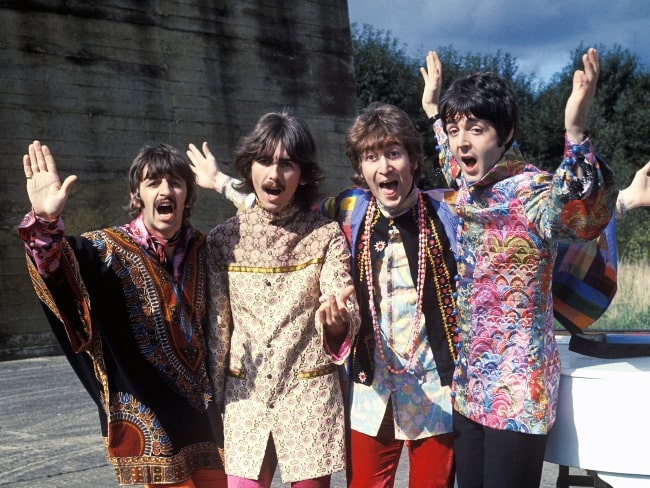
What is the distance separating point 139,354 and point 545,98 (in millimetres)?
27572

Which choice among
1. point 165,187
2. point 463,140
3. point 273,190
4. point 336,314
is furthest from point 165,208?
point 463,140

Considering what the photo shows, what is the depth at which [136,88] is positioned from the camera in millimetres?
10477

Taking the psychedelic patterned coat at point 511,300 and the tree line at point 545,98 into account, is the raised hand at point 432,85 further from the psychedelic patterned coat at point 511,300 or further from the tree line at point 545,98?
the tree line at point 545,98

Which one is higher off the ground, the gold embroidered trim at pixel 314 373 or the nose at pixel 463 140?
the nose at pixel 463 140

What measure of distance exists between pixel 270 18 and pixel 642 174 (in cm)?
934

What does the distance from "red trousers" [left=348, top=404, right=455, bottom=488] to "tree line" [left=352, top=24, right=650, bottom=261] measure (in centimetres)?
2068

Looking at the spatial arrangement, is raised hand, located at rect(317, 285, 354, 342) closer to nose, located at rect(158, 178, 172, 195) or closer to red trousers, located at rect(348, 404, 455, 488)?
red trousers, located at rect(348, 404, 455, 488)

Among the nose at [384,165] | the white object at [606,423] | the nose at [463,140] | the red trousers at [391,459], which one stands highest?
the nose at [463,140]

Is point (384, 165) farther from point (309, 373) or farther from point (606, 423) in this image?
point (606, 423)

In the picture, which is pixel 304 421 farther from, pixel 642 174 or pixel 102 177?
pixel 102 177

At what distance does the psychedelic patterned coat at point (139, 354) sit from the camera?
9.96ft

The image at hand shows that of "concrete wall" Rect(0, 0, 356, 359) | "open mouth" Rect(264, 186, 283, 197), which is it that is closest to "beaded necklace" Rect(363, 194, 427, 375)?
"open mouth" Rect(264, 186, 283, 197)

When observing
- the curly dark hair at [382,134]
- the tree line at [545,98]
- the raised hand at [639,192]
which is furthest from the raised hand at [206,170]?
Result: the tree line at [545,98]

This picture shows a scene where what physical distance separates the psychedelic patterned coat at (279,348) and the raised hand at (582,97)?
0.93 metres
